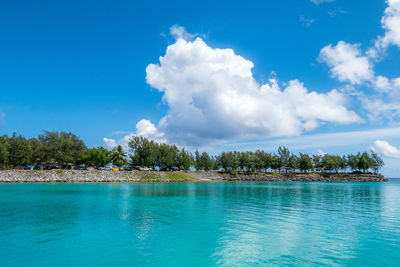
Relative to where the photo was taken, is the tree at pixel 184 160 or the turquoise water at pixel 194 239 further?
the tree at pixel 184 160

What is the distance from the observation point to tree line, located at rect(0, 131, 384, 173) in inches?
3912

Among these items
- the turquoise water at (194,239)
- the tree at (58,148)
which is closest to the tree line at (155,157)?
the tree at (58,148)

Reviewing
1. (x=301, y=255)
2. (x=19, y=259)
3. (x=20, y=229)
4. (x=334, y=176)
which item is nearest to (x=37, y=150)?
(x=20, y=229)

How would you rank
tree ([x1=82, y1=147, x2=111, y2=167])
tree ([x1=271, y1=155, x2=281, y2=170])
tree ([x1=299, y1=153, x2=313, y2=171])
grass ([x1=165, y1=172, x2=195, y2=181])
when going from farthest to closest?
1. tree ([x1=299, y1=153, x2=313, y2=171])
2. tree ([x1=271, y1=155, x2=281, y2=170])
3. tree ([x1=82, y1=147, x2=111, y2=167])
4. grass ([x1=165, y1=172, x2=195, y2=181])

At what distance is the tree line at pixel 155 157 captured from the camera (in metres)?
99.4

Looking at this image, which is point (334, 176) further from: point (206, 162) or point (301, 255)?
point (301, 255)

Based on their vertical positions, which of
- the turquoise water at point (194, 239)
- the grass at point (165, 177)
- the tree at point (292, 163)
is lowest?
the grass at point (165, 177)

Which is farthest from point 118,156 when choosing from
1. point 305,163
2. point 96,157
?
point 305,163

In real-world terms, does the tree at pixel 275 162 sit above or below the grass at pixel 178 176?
above

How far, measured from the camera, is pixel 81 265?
493 inches

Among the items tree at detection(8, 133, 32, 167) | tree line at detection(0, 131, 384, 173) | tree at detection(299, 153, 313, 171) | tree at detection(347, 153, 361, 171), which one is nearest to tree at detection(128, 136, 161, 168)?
tree line at detection(0, 131, 384, 173)

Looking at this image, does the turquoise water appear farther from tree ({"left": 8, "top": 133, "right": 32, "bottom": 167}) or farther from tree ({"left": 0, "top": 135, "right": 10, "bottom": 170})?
tree ({"left": 8, "top": 133, "right": 32, "bottom": 167})

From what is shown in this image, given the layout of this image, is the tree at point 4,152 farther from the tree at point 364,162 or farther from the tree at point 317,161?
the tree at point 364,162

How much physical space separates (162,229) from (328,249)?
460 inches
